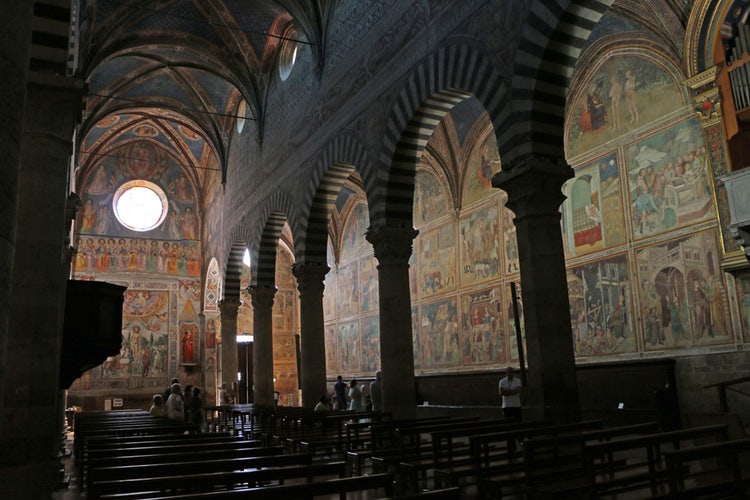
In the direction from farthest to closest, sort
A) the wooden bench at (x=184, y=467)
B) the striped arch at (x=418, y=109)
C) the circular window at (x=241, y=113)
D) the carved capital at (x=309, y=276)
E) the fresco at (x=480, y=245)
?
the circular window at (x=241, y=113) < the fresco at (x=480, y=245) < the carved capital at (x=309, y=276) < the striped arch at (x=418, y=109) < the wooden bench at (x=184, y=467)

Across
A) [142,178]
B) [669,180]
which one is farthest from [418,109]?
[142,178]

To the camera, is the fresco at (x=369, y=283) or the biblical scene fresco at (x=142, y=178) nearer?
the fresco at (x=369, y=283)

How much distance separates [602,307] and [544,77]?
6325 millimetres

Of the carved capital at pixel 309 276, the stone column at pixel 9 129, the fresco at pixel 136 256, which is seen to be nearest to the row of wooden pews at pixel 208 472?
the stone column at pixel 9 129

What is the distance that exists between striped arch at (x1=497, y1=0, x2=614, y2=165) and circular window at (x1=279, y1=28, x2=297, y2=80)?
10.2 meters

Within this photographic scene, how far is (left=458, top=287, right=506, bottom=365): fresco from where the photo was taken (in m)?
15.5

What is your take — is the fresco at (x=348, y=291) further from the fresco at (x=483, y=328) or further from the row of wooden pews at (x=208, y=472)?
the row of wooden pews at (x=208, y=472)

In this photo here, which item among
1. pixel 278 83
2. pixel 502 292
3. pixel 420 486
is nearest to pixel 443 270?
pixel 502 292

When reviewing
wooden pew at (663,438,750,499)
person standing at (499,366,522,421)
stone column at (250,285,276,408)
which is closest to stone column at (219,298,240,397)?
stone column at (250,285,276,408)

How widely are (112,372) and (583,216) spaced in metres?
20.1

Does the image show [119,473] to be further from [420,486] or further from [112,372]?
[112,372]

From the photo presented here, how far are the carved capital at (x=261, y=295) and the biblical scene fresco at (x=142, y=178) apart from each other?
39.3 feet

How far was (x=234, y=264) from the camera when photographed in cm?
2164

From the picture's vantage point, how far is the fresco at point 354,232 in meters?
22.7
